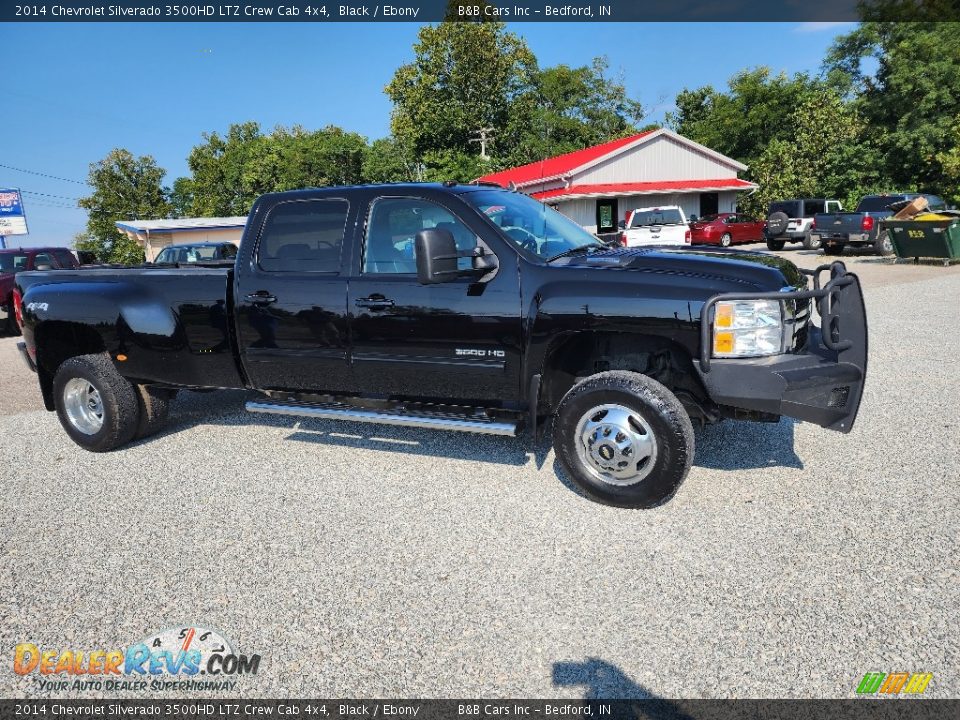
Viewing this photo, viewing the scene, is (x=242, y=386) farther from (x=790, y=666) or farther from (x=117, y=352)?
(x=790, y=666)

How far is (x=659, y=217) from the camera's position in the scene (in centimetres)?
2252

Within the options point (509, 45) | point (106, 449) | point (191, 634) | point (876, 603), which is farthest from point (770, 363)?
point (509, 45)

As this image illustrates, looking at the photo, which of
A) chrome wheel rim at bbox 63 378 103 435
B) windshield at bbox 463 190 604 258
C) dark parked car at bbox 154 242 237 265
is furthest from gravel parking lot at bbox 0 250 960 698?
dark parked car at bbox 154 242 237 265

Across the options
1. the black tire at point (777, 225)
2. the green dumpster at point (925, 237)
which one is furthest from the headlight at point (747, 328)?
the black tire at point (777, 225)

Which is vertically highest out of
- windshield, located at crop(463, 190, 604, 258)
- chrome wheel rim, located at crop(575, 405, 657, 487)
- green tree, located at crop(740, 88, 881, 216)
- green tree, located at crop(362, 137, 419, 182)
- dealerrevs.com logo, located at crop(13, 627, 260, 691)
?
green tree, located at crop(362, 137, 419, 182)

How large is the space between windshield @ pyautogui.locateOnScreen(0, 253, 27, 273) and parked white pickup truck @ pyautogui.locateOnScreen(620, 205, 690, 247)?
16312 mm

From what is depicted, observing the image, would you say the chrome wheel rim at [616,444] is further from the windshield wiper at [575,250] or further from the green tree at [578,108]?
the green tree at [578,108]

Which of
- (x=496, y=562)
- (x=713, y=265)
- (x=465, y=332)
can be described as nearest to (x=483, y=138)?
(x=465, y=332)

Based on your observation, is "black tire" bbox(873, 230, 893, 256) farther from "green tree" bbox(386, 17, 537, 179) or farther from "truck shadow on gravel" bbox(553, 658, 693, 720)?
"green tree" bbox(386, 17, 537, 179)

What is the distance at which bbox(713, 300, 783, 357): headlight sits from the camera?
3.56 m

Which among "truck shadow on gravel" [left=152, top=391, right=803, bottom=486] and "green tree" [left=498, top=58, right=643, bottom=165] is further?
"green tree" [left=498, top=58, right=643, bottom=165]

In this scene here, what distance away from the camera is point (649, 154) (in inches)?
1364

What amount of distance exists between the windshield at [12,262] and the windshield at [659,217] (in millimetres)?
17555

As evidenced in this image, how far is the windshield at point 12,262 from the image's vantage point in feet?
46.4
